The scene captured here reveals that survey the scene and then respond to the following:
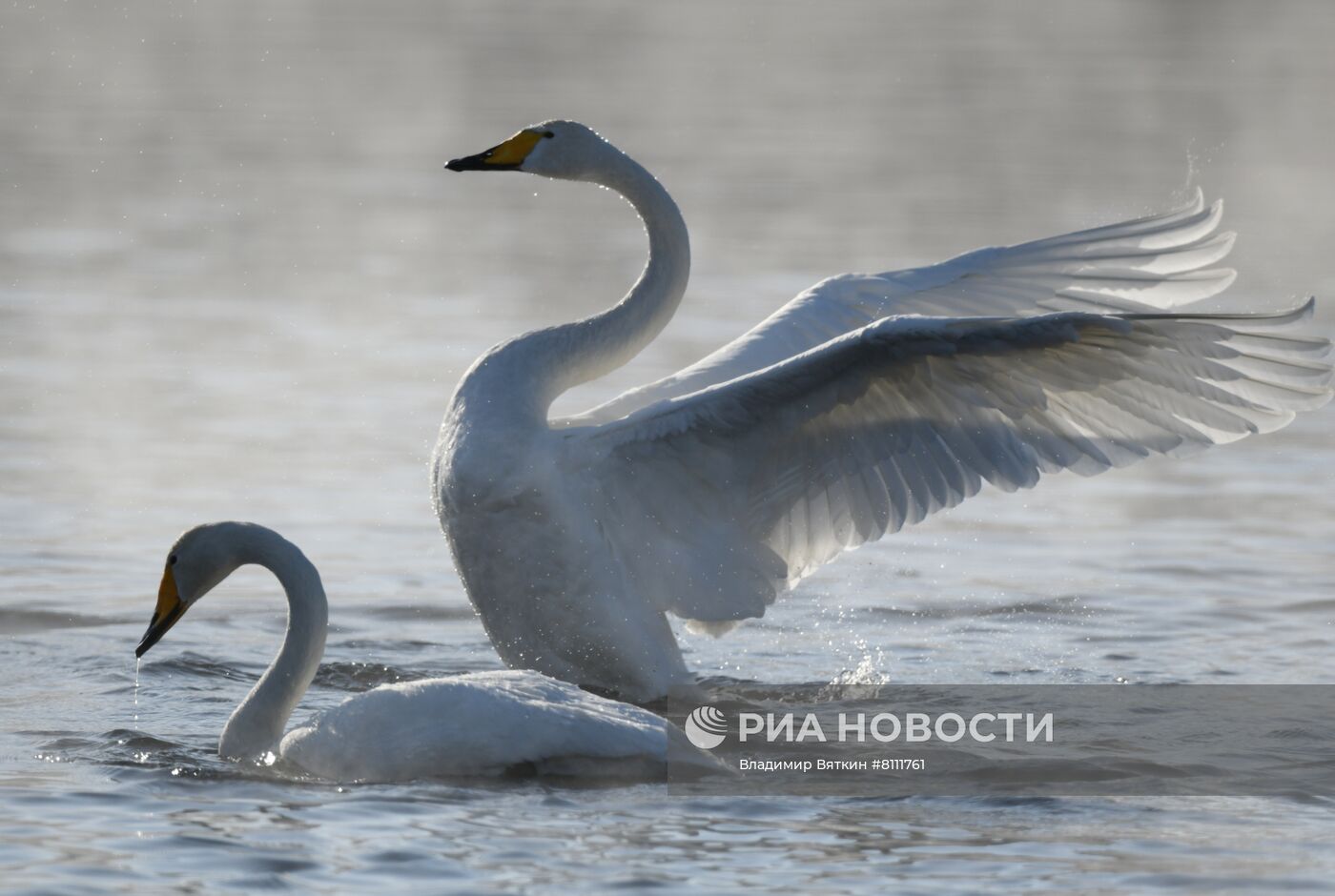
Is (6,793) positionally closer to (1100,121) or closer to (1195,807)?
(1195,807)

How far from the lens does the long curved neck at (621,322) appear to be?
29.0ft

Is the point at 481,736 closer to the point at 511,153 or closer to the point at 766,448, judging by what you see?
the point at 766,448

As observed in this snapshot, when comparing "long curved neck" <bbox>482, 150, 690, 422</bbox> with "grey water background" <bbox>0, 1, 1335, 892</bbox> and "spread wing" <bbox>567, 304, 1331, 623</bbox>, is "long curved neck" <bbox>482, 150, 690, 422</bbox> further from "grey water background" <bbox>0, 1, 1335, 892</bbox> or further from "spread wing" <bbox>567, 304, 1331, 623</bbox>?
"grey water background" <bbox>0, 1, 1335, 892</bbox>

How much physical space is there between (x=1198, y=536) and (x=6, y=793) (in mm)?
6484

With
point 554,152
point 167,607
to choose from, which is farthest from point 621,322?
point 167,607

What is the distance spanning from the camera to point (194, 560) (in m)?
8.26

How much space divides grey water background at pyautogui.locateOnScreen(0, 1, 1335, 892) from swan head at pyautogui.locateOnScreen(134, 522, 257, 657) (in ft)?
1.39

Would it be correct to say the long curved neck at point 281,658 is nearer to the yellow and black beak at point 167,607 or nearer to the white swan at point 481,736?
the white swan at point 481,736

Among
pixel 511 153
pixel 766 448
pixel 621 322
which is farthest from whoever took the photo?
pixel 511 153

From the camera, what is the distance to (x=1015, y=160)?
22094 mm

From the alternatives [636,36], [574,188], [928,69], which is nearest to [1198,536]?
[574,188]

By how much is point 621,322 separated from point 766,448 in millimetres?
1054

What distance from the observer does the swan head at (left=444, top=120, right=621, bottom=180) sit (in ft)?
31.1

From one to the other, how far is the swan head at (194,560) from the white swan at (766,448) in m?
0.77
